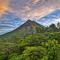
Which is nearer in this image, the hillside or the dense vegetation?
the dense vegetation

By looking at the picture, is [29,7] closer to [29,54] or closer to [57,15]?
[57,15]

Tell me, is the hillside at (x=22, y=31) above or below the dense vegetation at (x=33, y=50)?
above

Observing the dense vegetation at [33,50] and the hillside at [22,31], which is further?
the hillside at [22,31]

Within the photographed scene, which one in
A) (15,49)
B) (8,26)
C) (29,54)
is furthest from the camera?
(8,26)

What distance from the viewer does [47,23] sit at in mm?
35438

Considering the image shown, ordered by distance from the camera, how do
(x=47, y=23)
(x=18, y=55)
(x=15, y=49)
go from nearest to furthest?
(x=18, y=55), (x=15, y=49), (x=47, y=23)

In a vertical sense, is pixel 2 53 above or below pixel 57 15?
below

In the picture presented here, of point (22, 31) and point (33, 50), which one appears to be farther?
point (22, 31)

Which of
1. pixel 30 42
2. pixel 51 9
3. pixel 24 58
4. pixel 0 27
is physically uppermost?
pixel 51 9

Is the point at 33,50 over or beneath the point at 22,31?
beneath

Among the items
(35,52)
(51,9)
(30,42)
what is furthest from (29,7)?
(35,52)

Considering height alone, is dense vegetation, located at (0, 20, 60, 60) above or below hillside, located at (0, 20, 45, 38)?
below

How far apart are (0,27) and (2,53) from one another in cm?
448

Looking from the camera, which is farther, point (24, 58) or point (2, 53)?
point (2, 53)
